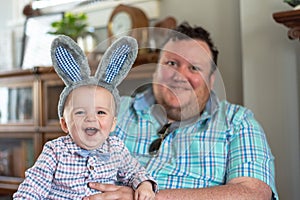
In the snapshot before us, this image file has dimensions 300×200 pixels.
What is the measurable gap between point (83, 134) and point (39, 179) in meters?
0.16

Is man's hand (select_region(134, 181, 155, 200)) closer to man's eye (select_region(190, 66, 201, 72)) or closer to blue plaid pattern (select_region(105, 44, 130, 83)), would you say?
blue plaid pattern (select_region(105, 44, 130, 83))

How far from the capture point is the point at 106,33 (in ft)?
7.48

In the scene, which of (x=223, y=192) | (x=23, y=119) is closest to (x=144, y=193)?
(x=223, y=192)

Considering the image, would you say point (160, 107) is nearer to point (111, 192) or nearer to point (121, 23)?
point (111, 192)

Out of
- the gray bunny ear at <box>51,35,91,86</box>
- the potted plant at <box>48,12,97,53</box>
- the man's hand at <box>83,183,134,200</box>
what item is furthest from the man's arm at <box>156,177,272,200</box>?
the potted plant at <box>48,12,97,53</box>

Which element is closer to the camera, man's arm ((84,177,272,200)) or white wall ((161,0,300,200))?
man's arm ((84,177,272,200))

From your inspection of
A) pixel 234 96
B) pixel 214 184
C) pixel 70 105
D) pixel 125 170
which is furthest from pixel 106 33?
pixel 70 105

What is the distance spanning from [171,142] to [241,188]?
257 millimetres

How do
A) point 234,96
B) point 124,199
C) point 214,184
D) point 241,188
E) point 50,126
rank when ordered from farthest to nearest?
point 50,126 < point 234,96 < point 214,184 < point 241,188 < point 124,199

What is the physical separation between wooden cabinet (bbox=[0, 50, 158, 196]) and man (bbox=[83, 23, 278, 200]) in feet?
2.54

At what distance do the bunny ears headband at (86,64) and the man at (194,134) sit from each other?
46 centimetres

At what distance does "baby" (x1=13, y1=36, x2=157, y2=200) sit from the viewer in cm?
88

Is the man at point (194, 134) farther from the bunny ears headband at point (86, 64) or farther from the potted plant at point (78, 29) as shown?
the potted plant at point (78, 29)

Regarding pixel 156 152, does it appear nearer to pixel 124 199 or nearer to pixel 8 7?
pixel 124 199
